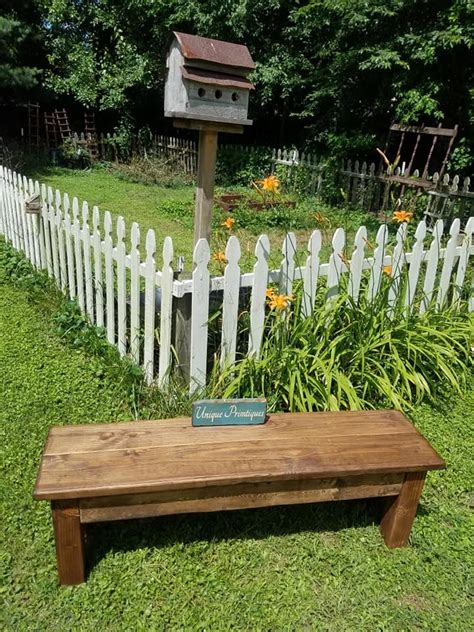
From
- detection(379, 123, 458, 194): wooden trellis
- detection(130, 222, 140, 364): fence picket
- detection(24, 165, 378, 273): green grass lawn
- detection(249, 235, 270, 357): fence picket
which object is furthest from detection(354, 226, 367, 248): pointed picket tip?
detection(379, 123, 458, 194): wooden trellis

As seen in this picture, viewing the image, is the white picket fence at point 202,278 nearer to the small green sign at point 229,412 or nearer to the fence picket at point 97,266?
the fence picket at point 97,266

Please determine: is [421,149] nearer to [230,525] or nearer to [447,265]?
[447,265]

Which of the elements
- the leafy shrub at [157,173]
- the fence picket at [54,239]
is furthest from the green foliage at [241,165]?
the fence picket at [54,239]

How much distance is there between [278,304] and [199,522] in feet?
4.05

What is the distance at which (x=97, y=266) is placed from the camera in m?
3.76

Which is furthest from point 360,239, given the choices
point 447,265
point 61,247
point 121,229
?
point 61,247

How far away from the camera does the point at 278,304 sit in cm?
293

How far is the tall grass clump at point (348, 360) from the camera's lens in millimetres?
3102

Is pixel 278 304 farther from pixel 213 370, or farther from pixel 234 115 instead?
pixel 234 115

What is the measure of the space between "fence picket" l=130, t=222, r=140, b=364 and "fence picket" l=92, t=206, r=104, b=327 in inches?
19.2

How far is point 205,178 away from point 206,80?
53 cm

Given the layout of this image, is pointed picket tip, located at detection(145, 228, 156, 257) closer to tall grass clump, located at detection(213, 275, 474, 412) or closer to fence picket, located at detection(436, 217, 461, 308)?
tall grass clump, located at detection(213, 275, 474, 412)

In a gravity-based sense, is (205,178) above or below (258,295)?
above

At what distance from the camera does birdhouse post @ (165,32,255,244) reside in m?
2.72
